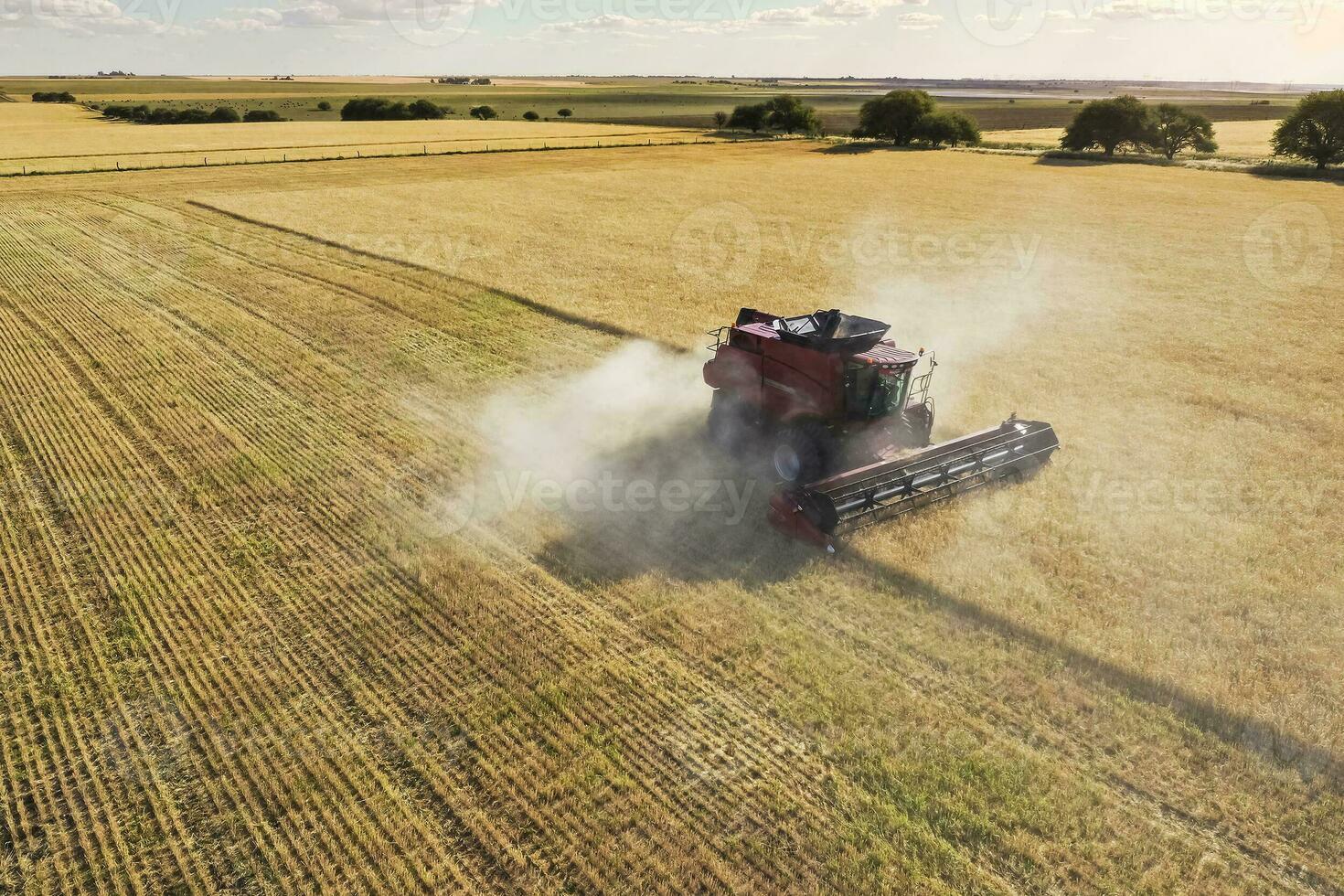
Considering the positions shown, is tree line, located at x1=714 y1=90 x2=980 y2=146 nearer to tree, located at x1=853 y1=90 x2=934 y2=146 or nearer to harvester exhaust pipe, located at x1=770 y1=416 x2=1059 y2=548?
tree, located at x1=853 y1=90 x2=934 y2=146

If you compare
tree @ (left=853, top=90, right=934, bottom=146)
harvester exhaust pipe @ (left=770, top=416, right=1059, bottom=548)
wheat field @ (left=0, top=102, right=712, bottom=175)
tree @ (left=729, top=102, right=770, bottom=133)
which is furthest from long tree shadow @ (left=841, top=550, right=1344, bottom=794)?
tree @ (left=729, top=102, right=770, bottom=133)

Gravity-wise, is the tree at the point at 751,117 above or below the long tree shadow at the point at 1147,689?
above

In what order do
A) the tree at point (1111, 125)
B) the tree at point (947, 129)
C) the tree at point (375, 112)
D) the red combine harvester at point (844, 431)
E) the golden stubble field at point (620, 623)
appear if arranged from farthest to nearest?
the tree at point (375, 112)
the tree at point (947, 129)
the tree at point (1111, 125)
the red combine harvester at point (844, 431)
the golden stubble field at point (620, 623)

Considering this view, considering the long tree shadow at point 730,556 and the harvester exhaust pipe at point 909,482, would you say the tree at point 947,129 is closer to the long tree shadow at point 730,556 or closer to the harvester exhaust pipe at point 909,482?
the harvester exhaust pipe at point 909,482

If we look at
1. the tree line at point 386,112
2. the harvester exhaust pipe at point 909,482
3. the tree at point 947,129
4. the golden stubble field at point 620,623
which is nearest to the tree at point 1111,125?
the tree at point 947,129

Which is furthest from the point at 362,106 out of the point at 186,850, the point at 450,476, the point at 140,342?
the point at 186,850

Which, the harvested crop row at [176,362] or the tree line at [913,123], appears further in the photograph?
the tree line at [913,123]

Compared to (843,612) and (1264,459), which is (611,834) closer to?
(843,612)

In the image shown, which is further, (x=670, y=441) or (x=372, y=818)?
(x=670, y=441)
